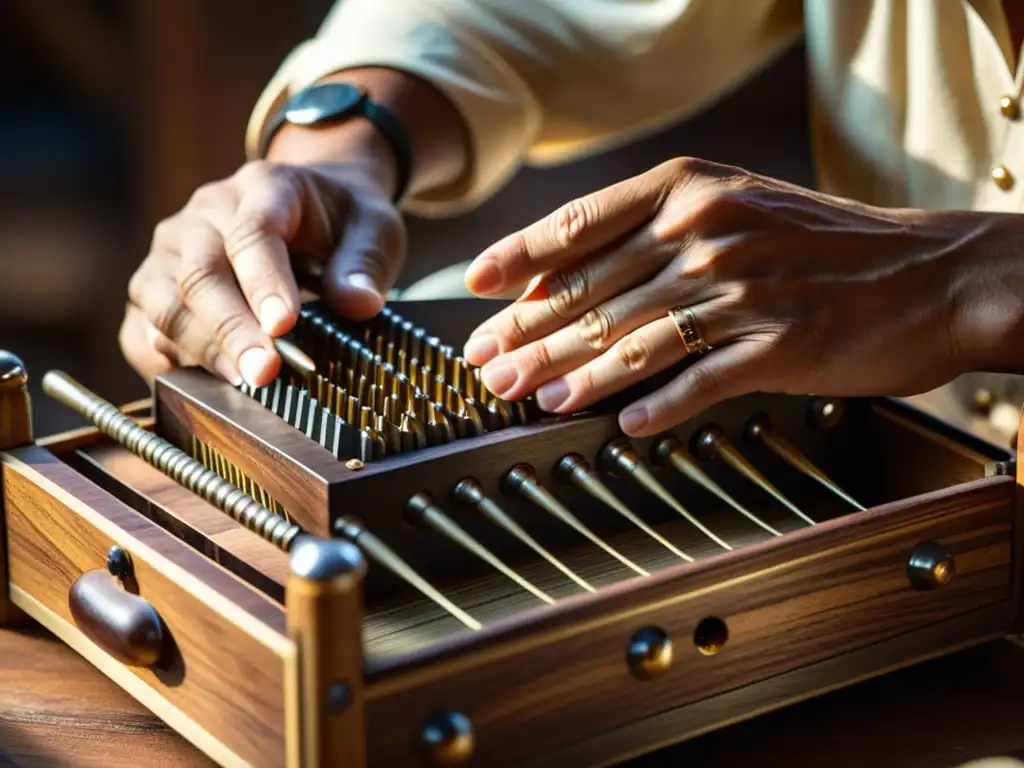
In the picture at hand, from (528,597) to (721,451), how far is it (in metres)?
0.22

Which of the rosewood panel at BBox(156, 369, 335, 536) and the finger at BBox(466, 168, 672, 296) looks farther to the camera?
the finger at BBox(466, 168, 672, 296)

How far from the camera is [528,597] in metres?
1.01

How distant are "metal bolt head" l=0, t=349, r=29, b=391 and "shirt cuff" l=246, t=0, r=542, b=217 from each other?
2.37 feet

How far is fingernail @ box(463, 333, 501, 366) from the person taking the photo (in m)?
1.16

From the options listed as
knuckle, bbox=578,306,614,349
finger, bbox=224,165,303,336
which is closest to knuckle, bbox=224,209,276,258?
finger, bbox=224,165,303,336

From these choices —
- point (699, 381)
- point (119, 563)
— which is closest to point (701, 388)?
point (699, 381)

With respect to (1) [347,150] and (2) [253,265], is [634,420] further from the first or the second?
(1) [347,150]

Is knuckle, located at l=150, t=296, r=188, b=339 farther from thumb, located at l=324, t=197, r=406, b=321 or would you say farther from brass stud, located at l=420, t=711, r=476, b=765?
brass stud, located at l=420, t=711, r=476, b=765

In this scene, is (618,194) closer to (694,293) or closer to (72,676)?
(694,293)

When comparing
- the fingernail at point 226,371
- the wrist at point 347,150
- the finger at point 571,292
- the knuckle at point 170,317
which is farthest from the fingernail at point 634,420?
the wrist at point 347,150

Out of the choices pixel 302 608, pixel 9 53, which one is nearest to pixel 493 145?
pixel 302 608

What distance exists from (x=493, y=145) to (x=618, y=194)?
68 centimetres

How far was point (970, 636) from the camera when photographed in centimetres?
107

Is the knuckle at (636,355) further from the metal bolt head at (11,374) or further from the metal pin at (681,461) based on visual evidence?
the metal bolt head at (11,374)
